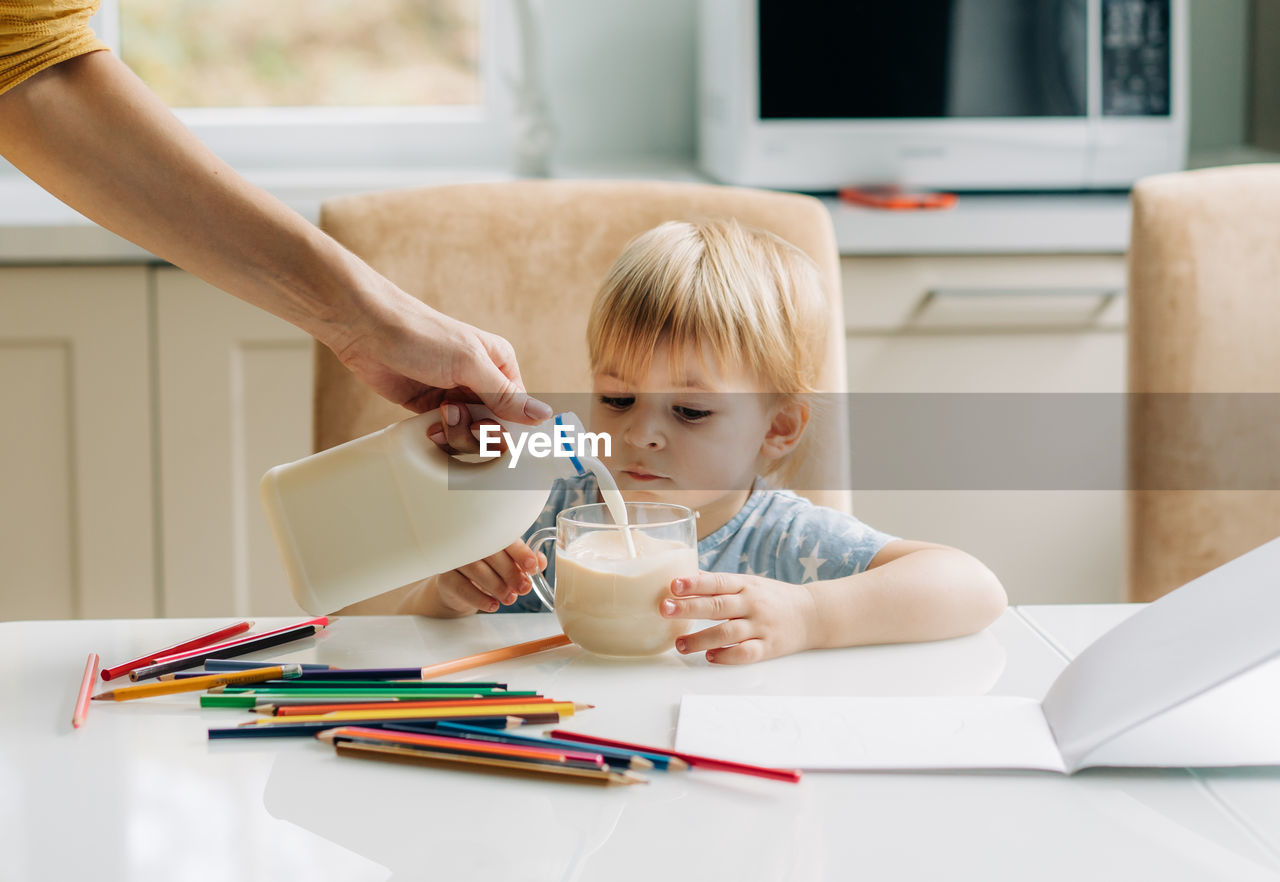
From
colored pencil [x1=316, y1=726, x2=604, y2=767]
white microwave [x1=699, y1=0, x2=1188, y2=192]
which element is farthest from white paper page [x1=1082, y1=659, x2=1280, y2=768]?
white microwave [x1=699, y1=0, x2=1188, y2=192]

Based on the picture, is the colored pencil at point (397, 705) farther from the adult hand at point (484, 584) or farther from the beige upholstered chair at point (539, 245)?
the beige upholstered chair at point (539, 245)

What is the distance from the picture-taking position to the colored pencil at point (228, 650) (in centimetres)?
71

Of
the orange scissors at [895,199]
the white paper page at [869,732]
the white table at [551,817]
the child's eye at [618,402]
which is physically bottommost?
Result: the white table at [551,817]

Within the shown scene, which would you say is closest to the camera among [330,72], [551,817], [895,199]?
[551,817]

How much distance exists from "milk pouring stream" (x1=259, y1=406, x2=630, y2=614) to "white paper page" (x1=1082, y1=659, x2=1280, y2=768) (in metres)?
0.35

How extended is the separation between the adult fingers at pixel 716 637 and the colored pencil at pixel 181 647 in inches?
12.1

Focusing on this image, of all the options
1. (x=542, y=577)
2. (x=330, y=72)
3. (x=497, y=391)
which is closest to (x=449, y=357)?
(x=497, y=391)

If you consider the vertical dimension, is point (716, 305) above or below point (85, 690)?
above

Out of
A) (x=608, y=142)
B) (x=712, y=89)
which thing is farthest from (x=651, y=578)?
(x=608, y=142)

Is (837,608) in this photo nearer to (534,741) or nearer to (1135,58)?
(534,741)

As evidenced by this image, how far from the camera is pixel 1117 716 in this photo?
1.86ft

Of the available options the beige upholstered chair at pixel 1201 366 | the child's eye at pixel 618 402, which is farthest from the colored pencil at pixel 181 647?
the beige upholstered chair at pixel 1201 366

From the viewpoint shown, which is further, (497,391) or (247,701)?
(497,391)

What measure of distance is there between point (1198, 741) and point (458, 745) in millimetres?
360
